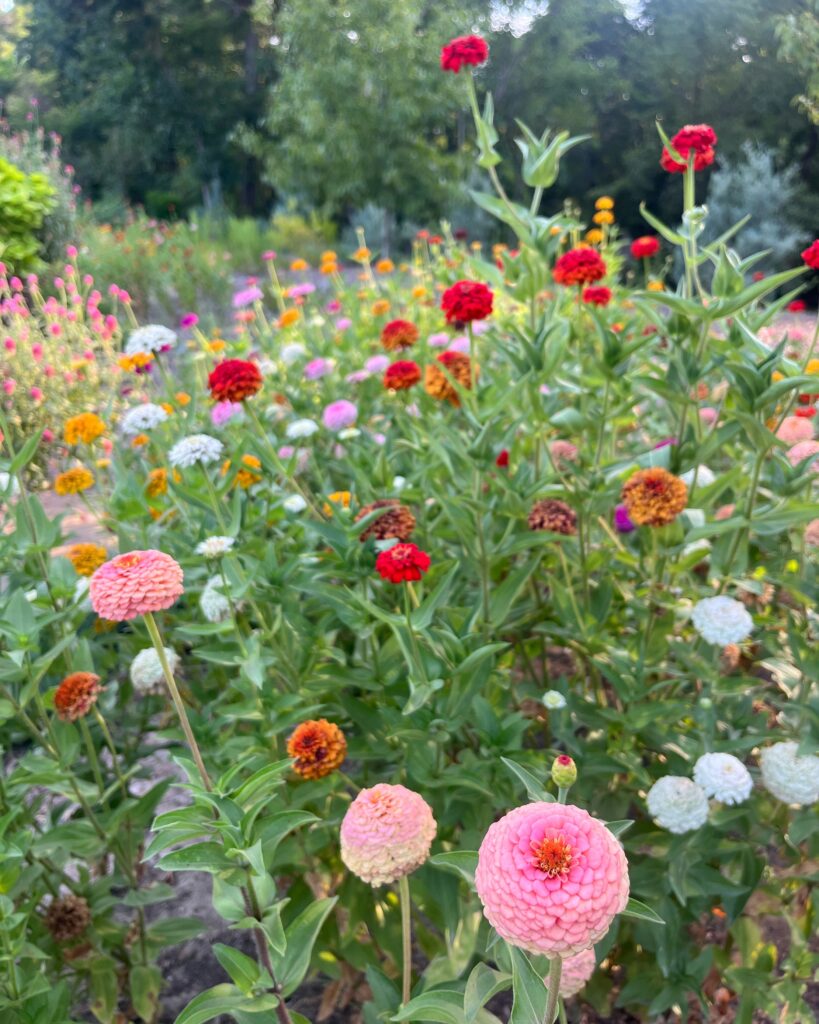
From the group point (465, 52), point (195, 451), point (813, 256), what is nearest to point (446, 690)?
point (195, 451)

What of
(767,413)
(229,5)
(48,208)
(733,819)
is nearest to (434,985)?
(733,819)

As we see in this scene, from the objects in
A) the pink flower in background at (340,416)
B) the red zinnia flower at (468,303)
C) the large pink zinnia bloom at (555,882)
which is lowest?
the pink flower in background at (340,416)

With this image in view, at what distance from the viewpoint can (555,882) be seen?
645 mm

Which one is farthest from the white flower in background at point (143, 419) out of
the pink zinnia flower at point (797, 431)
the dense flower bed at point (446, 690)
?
the pink zinnia flower at point (797, 431)

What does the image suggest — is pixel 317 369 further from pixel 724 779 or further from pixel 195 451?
pixel 724 779

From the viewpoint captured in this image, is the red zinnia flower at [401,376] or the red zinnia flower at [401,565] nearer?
the red zinnia flower at [401,565]

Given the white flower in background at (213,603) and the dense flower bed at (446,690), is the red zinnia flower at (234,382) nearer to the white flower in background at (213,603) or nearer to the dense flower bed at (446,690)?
the dense flower bed at (446,690)

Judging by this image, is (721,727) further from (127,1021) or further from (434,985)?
(127,1021)

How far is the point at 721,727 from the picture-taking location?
58.9 inches

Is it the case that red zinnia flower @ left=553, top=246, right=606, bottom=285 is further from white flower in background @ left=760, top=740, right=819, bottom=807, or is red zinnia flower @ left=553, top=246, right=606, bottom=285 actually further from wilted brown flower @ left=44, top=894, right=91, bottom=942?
wilted brown flower @ left=44, top=894, right=91, bottom=942

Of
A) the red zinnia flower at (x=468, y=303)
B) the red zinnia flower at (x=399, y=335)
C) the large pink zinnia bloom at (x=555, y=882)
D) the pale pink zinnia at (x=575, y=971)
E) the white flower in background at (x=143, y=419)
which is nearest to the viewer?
the large pink zinnia bloom at (x=555, y=882)

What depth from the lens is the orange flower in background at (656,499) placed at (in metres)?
1.32

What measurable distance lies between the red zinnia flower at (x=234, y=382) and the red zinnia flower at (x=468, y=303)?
1.38 feet

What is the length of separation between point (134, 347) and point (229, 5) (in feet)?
65.4
